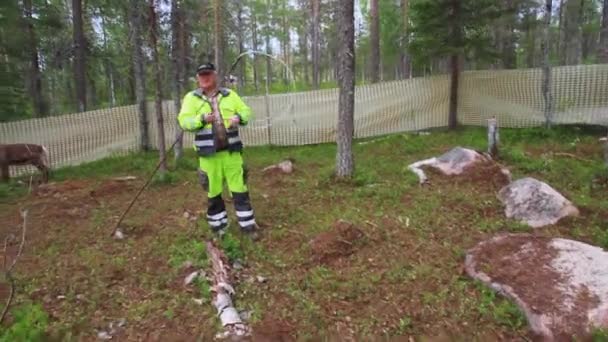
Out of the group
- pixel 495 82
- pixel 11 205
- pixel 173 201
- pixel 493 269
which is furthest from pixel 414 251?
pixel 495 82

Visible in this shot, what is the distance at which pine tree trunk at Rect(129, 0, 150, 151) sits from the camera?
636 centimetres

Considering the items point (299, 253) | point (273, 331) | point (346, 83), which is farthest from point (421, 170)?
point (273, 331)

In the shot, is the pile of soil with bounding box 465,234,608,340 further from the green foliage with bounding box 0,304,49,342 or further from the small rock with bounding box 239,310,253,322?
the green foliage with bounding box 0,304,49,342

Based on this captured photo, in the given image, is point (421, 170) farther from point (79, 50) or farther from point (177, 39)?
point (79, 50)

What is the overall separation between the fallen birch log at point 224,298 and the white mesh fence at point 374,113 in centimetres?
686

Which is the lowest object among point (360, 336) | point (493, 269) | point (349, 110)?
point (360, 336)

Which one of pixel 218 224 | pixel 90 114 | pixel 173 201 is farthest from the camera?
pixel 90 114

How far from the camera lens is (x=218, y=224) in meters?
4.42

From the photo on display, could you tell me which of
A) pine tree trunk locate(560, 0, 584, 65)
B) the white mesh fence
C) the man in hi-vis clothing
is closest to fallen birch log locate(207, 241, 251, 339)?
the man in hi-vis clothing

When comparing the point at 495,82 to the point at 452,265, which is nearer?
the point at 452,265

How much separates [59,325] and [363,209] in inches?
132

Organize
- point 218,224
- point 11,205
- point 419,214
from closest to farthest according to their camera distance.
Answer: point 218,224 < point 419,214 < point 11,205

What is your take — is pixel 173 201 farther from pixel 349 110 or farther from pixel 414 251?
pixel 414 251

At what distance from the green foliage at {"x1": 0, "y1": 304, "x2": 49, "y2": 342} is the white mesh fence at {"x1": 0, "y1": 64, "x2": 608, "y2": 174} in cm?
680
